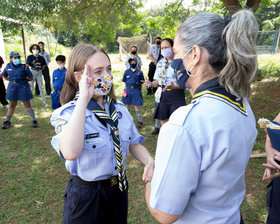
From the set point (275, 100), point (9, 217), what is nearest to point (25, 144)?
point (9, 217)

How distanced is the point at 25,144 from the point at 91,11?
4.71m

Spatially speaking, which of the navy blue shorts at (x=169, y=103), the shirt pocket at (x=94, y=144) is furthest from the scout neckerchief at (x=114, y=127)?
the navy blue shorts at (x=169, y=103)

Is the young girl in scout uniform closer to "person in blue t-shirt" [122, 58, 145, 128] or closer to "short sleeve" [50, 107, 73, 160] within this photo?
"short sleeve" [50, 107, 73, 160]

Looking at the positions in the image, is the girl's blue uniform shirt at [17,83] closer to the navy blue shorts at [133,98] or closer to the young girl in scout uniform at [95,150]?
the navy blue shorts at [133,98]

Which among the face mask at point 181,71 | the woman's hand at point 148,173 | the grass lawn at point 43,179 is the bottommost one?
the grass lawn at point 43,179

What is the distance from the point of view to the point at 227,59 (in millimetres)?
1065

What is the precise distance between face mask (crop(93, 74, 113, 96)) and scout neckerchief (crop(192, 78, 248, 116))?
2.85 ft

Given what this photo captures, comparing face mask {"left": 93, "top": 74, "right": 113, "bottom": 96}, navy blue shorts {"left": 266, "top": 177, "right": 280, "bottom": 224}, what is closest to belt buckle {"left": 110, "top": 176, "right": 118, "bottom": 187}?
face mask {"left": 93, "top": 74, "right": 113, "bottom": 96}

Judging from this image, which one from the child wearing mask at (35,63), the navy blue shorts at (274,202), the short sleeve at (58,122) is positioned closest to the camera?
the short sleeve at (58,122)

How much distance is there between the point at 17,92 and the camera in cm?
607

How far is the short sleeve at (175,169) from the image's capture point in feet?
3.20

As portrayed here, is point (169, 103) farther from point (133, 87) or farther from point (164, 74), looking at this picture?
point (133, 87)

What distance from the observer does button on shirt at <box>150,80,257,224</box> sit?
38.6 inches

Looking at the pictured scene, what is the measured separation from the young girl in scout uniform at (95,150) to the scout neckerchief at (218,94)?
69cm
